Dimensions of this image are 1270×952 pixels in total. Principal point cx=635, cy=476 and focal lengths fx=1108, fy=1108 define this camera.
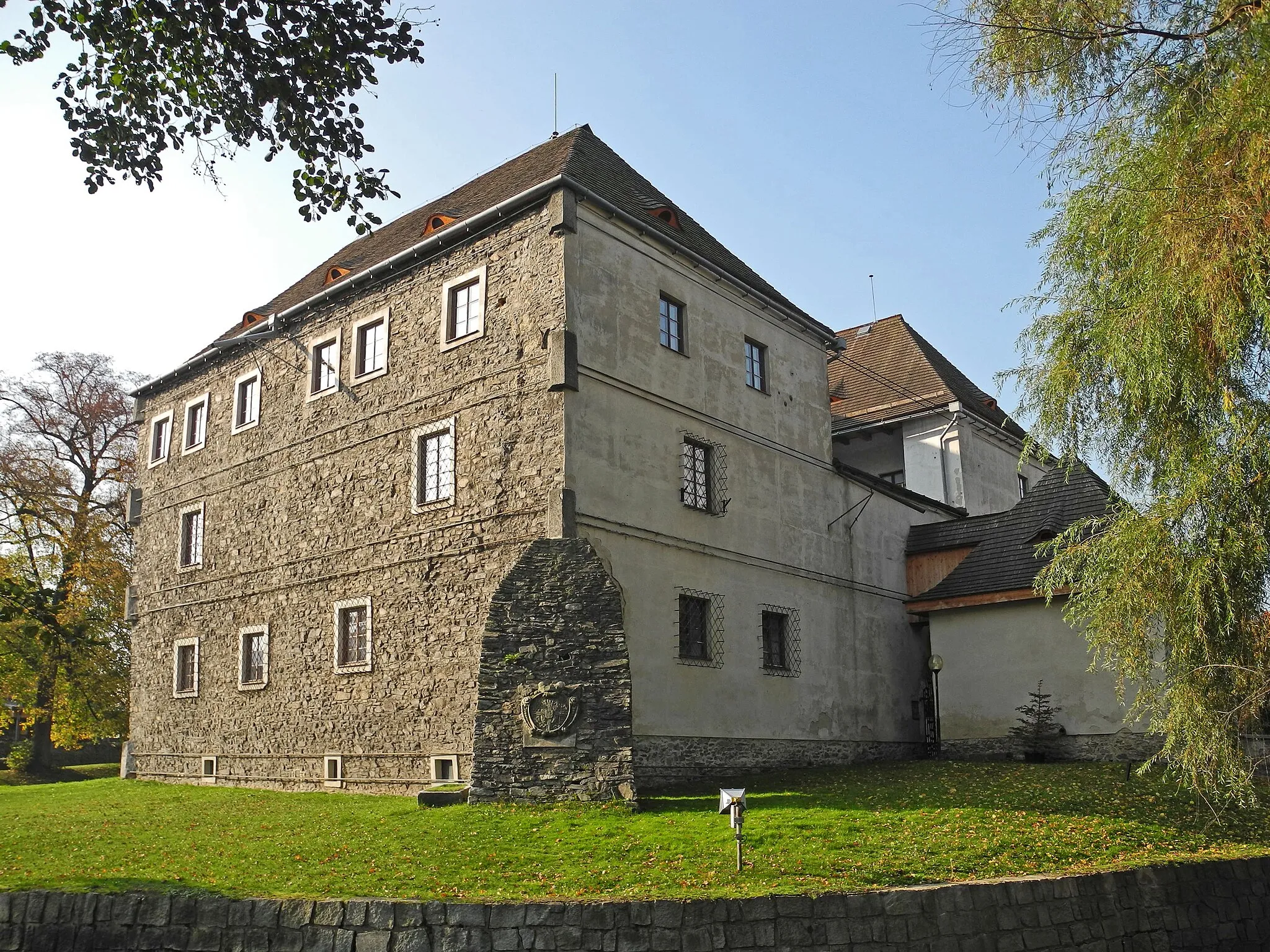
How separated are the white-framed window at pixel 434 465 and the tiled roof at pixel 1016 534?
9.67 metres

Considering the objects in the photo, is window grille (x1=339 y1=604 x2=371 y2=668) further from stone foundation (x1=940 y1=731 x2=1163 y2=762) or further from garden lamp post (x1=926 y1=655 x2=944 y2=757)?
stone foundation (x1=940 y1=731 x2=1163 y2=762)

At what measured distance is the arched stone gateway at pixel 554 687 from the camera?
1417 centimetres

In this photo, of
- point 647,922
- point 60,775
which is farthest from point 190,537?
point 647,922

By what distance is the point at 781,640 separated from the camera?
19719 mm

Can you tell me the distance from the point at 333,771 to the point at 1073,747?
12578mm

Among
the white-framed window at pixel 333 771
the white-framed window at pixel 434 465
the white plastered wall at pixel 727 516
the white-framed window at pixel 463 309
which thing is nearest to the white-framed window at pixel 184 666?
the white-framed window at pixel 333 771

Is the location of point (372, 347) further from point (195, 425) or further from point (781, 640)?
point (781, 640)

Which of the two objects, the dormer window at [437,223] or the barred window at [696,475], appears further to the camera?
the dormer window at [437,223]

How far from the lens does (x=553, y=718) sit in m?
14.4

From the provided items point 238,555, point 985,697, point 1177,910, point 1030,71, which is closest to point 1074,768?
point 985,697

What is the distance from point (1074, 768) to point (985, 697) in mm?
3105

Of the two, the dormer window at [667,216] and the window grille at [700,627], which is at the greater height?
the dormer window at [667,216]

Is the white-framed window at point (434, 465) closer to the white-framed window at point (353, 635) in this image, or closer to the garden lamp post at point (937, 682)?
the white-framed window at point (353, 635)

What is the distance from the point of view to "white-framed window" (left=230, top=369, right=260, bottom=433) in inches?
881
